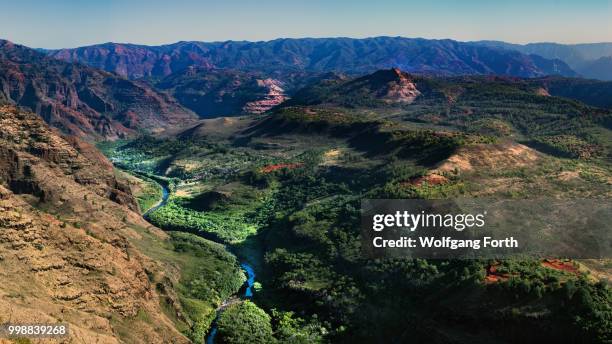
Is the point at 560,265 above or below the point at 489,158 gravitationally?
below

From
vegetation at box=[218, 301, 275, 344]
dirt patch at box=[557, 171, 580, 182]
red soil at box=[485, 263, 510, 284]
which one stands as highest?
dirt patch at box=[557, 171, 580, 182]

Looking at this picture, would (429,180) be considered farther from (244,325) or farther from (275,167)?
(275,167)

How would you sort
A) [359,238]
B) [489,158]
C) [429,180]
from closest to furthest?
[359,238] < [429,180] < [489,158]

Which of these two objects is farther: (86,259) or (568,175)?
Answer: (568,175)

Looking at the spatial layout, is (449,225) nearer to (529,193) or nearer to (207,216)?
(529,193)

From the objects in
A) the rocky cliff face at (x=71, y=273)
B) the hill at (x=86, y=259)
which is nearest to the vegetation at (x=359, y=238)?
the hill at (x=86, y=259)

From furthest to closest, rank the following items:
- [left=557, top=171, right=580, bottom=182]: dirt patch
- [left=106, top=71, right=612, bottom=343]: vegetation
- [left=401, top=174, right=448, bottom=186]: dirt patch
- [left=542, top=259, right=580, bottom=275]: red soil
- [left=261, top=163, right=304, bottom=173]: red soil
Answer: [left=261, top=163, right=304, bottom=173]: red soil
[left=557, top=171, right=580, bottom=182]: dirt patch
[left=401, top=174, right=448, bottom=186]: dirt patch
[left=542, top=259, right=580, bottom=275]: red soil
[left=106, top=71, right=612, bottom=343]: vegetation

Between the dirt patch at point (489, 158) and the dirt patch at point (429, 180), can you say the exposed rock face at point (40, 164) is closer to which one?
the dirt patch at point (429, 180)

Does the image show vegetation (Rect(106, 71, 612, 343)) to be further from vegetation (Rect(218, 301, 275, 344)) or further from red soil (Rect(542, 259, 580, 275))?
red soil (Rect(542, 259, 580, 275))

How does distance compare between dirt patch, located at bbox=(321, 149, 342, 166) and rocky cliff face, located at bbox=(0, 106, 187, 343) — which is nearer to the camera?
rocky cliff face, located at bbox=(0, 106, 187, 343)

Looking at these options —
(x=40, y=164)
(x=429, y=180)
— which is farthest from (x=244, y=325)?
(x=40, y=164)

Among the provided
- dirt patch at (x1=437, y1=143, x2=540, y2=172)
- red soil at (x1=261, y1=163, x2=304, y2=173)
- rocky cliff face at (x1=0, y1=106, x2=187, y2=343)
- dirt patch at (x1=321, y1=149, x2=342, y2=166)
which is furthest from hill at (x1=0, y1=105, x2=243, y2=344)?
dirt patch at (x1=321, y1=149, x2=342, y2=166)

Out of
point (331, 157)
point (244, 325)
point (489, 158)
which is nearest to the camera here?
point (244, 325)
